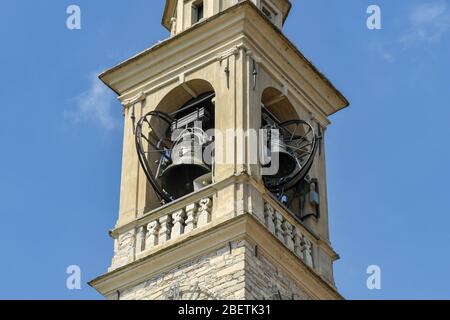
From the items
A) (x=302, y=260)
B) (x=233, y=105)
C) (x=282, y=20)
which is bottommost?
(x=302, y=260)

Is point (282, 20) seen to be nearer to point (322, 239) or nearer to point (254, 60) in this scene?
point (254, 60)

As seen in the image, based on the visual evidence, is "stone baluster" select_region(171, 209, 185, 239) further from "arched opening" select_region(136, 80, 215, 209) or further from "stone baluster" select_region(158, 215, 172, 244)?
"arched opening" select_region(136, 80, 215, 209)

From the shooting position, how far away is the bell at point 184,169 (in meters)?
37.1

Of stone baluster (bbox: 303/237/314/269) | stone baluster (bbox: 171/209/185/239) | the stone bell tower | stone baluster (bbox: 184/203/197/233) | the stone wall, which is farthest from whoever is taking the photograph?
stone baluster (bbox: 303/237/314/269)

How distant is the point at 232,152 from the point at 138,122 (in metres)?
2.98

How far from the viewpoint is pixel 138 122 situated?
38375 mm

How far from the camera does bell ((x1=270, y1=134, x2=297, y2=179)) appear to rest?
3762 cm

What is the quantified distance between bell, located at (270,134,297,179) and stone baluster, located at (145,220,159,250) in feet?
9.15

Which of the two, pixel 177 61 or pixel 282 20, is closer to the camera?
pixel 177 61

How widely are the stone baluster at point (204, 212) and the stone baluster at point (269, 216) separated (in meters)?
1.07

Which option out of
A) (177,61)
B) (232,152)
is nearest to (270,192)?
(232,152)

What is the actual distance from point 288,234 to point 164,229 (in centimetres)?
237

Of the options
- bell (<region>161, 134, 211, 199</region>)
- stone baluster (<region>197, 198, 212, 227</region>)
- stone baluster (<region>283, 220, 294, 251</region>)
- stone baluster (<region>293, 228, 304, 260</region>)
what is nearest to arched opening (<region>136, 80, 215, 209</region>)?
bell (<region>161, 134, 211, 199</region>)

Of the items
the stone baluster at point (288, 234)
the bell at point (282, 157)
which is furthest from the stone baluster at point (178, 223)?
the bell at point (282, 157)
